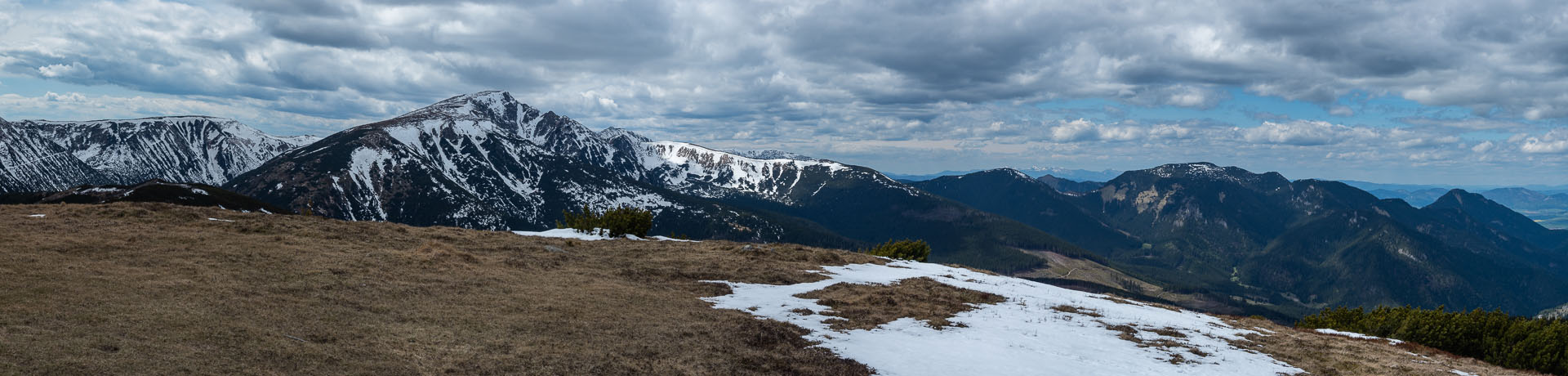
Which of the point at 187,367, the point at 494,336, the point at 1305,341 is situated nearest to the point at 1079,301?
the point at 1305,341

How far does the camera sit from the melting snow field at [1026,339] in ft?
71.4

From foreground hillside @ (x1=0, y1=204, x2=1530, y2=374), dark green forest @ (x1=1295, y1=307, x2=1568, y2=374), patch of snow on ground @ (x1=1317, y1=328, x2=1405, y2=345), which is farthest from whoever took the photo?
patch of snow on ground @ (x1=1317, y1=328, x2=1405, y2=345)


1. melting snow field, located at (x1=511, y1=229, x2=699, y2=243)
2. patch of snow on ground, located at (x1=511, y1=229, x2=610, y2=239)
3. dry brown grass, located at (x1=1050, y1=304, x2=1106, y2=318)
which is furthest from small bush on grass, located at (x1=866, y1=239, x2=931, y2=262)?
dry brown grass, located at (x1=1050, y1=304, x2=1106, y2=318)

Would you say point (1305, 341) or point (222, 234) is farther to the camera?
point (222, 234)

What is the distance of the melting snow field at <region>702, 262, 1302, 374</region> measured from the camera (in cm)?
2177

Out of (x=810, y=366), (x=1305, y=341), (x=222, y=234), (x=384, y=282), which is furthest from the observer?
(x=222, y=234)

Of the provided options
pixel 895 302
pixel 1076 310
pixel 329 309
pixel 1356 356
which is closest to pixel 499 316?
pixel 329 309

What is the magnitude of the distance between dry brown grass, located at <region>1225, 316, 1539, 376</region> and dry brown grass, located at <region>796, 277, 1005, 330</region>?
1180cm

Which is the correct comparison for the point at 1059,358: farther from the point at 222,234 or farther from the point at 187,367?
the point at 222,234

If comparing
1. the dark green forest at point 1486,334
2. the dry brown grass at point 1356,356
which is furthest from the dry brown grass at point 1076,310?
the dark green forest at point 1486,334

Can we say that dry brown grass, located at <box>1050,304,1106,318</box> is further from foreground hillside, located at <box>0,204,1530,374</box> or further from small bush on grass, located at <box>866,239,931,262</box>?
small bush on grass, located at <box>866,239,931,262</box>

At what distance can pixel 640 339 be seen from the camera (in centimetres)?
2172

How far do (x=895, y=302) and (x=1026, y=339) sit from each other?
305 inches

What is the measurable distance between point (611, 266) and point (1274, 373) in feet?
103
